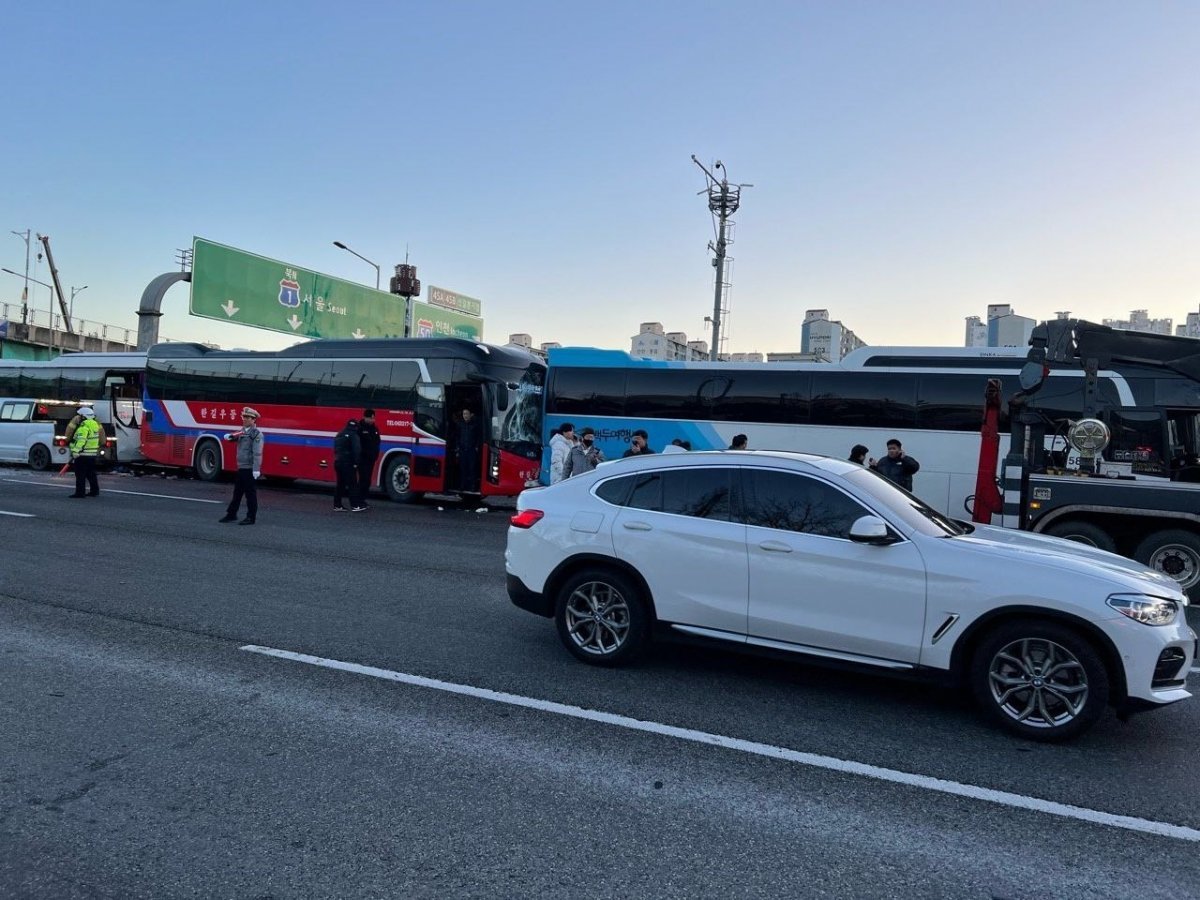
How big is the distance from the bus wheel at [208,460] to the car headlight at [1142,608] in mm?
21171

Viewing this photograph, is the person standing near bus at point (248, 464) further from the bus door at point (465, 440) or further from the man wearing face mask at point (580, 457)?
the man wearing face mask at point (580, 457)

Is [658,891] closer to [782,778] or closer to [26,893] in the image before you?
[782,778]

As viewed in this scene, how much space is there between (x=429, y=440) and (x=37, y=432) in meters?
13.8

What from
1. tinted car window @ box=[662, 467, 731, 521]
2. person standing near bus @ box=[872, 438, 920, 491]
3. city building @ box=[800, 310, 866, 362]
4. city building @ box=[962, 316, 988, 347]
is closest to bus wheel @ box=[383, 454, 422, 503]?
person standing near bus @ box=[872, 438, 920, 491]

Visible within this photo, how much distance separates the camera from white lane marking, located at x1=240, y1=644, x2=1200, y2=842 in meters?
3.63

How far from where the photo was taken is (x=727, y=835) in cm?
339

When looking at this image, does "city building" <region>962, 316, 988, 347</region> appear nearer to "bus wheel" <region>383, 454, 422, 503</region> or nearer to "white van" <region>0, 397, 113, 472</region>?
"bus wheel" <region>383, 454, 422, 503</region>

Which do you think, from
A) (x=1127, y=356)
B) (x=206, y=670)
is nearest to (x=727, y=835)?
(x=206, y=670)

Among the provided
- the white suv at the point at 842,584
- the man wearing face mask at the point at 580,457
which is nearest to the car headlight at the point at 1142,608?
the white suv at the point at 842,584

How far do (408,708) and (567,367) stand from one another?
505 inches

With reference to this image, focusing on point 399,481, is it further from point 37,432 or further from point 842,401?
point 37,432

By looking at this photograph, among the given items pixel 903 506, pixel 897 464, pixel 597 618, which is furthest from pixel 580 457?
pixel 903 506

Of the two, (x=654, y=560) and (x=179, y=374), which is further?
(x=179, y=374)

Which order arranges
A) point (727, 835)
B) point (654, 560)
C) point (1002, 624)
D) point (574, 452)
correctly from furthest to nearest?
point (574, 452) < point (654, 560) < point (1002, 624) < point (727, 835)
